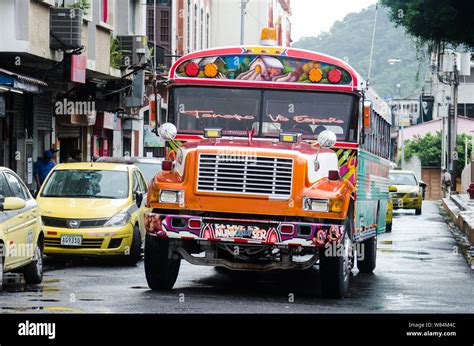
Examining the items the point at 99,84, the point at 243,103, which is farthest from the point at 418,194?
the point at 243,103

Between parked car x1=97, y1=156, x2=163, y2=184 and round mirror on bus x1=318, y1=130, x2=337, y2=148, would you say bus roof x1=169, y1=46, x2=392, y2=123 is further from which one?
parked car x1=97, y1=156, x2=163, y2=184

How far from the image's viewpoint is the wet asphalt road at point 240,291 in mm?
14070

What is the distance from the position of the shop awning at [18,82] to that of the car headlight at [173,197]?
8.90m

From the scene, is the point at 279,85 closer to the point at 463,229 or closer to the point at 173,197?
the point at 173,197

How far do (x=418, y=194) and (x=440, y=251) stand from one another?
19.0 metres

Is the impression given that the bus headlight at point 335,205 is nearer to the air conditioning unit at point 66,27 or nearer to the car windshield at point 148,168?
the car windshield at point 148,168

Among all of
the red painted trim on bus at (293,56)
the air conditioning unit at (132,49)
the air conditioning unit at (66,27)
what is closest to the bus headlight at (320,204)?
the red painted trim on bus at (293,56)

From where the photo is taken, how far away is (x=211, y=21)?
6288 cm

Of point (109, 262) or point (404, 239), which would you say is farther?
point (404, 239)

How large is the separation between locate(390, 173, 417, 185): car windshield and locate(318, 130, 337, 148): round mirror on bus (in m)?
30.3

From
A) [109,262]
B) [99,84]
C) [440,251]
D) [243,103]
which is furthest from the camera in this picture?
[99,84]

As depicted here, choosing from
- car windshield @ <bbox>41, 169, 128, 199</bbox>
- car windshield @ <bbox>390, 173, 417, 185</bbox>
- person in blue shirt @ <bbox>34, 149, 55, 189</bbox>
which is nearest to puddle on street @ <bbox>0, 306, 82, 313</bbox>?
car windshield @ <bbox>41, 169, 128, 199</bbox>

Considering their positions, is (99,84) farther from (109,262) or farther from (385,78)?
(385,78)
